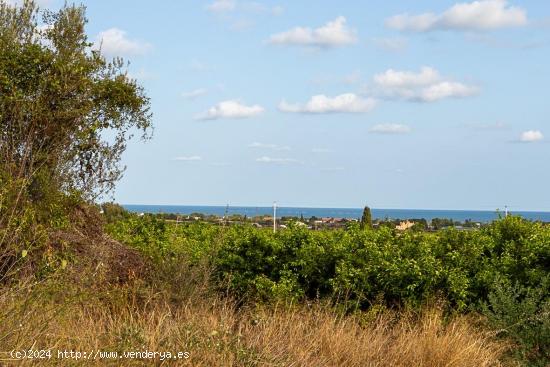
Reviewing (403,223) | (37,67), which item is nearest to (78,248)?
(37,67)

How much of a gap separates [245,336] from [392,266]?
293cm

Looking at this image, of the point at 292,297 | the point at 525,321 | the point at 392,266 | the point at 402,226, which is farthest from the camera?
the point at 402,226

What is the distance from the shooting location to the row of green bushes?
362 inches

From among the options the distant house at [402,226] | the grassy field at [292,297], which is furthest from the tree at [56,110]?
the distant house at [402,226]

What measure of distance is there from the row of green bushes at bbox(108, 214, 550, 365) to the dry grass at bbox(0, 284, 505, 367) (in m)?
0.46

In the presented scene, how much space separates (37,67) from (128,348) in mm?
6287

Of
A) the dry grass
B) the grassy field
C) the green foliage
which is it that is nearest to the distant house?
the grassy field

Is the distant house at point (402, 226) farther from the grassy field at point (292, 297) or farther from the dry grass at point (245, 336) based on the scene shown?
the dry grass at point (245, 336)

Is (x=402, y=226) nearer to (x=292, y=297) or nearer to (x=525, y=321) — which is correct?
(x=292, y=297)

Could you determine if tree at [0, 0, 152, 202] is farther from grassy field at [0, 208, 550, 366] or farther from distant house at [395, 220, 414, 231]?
distant house at [395, 220, 414, 231]

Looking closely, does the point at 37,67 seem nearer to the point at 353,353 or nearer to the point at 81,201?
the point at 81,201

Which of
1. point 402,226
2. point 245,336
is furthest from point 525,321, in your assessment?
point 402,226

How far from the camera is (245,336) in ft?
23.2

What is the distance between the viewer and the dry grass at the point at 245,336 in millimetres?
5938
